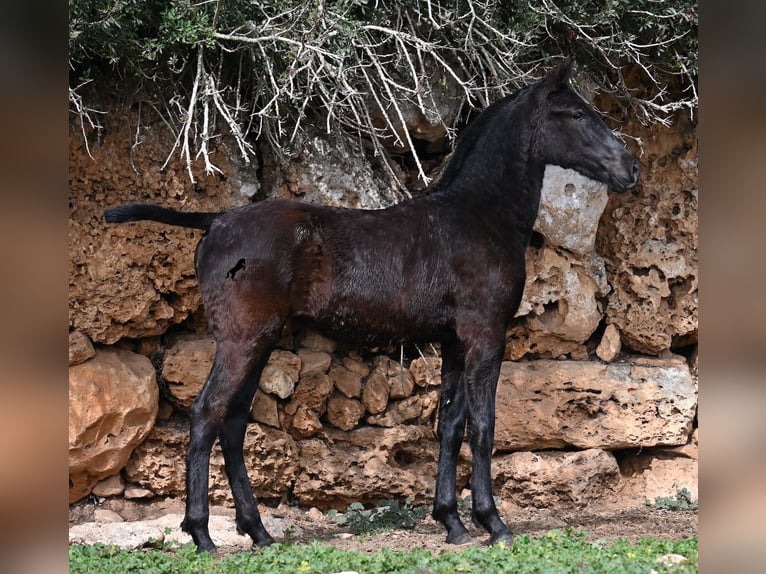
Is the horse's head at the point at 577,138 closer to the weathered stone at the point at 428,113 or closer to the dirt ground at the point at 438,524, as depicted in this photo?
the weathered stone at the point at 428,113

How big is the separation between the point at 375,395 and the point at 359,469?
621 millimetres

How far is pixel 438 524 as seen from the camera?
21.4 ft

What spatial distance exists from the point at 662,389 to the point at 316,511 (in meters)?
3.01

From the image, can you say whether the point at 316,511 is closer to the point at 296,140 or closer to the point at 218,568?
the point at 218,568

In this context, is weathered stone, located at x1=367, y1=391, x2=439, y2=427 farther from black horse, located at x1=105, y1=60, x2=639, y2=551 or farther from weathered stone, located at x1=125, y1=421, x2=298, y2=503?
black horse, located at x1=105, y1=60, x2=639, y2=551

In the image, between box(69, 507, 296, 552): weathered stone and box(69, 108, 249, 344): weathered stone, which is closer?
box(69, 507, 296, 552): weathered stone

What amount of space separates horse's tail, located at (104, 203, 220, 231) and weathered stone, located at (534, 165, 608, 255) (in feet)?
9.48

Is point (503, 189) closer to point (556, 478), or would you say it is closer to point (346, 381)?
point (346, 381)

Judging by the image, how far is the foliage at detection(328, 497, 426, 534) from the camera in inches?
254

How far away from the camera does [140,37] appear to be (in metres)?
6.60

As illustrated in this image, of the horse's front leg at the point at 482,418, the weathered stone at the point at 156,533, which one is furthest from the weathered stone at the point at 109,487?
the horse's front leg at the point at 482,418

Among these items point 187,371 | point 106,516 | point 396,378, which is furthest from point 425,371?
point 106,516

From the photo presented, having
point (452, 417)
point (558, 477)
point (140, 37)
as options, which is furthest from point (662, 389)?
point (140, 37)

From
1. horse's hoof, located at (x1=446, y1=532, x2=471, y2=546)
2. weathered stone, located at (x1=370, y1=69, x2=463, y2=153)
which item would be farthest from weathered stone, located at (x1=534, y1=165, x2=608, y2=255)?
horse's hoof, located at (x1=446, y1=532, x2=471, y2=546)
